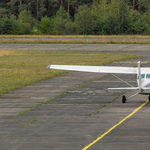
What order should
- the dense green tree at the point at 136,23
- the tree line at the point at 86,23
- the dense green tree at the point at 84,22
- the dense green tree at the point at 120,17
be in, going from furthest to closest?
the dense green tree at the point at 84,22, the dense green tree at the point at 120,17, the tree line at the point at 86,23, the dense green tree at the point at 136,23

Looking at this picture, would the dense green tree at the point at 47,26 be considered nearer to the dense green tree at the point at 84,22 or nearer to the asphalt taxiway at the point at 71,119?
the dense green tree at the point at 84,22

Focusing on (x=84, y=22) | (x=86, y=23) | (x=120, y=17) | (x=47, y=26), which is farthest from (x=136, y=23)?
(x=47, y=26)

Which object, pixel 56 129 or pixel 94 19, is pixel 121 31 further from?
pixel 56 129

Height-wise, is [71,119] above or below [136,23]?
below

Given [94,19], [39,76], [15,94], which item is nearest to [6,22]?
[94,19]

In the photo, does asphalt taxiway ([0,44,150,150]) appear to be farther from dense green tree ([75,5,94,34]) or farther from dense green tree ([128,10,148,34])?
dense green tree ([75,5,94,34])

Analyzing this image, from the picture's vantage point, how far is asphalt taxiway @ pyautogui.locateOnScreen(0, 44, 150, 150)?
13.4 m

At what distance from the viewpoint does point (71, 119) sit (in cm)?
1733

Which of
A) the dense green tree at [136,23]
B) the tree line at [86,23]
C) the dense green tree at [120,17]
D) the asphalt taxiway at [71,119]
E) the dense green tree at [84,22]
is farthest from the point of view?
the dense green tree at [84,22]

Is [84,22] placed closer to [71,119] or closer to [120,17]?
[120,17]

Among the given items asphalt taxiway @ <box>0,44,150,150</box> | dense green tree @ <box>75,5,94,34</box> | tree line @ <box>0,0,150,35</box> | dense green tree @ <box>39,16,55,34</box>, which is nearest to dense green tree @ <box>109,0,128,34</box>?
tree line @ <box>0,0,150,35</box>

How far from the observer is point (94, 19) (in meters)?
131

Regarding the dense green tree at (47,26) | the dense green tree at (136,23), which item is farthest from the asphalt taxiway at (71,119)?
the dense green tree at (47,26)

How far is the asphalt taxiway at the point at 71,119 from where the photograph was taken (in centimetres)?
1336
